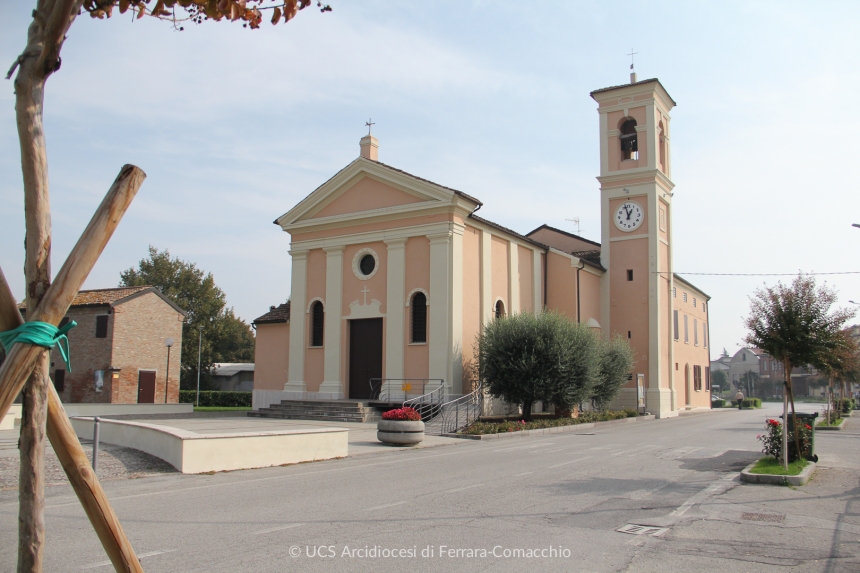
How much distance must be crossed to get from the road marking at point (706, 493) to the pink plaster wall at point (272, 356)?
72.5 ft

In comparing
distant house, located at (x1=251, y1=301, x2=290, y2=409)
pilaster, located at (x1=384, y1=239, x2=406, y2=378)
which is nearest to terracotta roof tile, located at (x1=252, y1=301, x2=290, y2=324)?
distant house, located at (x1=251, y1=301, x2=290, y2=409)

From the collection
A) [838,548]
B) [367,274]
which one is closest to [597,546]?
[838,548]

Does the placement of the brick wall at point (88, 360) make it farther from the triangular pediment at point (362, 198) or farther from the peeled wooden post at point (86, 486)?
the peeled wooden post at point (86, 486)

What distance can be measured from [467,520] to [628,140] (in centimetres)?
3142

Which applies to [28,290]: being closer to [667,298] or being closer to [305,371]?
[305,371]

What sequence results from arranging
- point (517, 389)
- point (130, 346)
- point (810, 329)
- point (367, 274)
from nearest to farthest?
point (810, 329)
point (517, 389)
point (367, 274)
point (130, 346)

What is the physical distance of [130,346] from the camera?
38156 millimetres

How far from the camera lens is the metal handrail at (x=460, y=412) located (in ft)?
68.9

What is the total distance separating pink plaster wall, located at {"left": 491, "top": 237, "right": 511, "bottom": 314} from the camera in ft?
94.3

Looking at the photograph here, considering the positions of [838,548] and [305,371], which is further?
[305,371]

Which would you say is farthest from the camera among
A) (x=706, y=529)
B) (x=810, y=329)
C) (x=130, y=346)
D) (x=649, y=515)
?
(x=130, y=346)

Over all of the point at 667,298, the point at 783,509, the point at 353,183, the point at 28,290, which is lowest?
the point at 783,509

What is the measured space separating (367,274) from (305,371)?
4.75 m

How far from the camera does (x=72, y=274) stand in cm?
279
